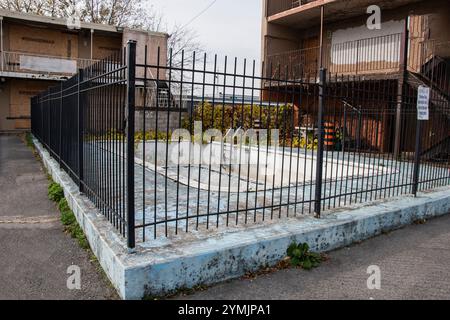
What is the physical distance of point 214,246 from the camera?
3.37 metres

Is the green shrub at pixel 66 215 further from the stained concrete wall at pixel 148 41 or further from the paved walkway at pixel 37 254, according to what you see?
the stained concrete wall at pixel 148 41

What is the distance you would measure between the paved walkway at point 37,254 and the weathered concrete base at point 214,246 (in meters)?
0.19

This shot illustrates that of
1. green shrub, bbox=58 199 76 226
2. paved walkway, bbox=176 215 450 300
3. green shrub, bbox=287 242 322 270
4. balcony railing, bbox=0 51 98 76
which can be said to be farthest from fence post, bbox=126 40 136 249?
balcony railing, bbox=0 51 98 76

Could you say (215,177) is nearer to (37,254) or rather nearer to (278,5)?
(37,254)

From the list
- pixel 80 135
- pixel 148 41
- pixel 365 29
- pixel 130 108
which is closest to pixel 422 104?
pixel 130 108

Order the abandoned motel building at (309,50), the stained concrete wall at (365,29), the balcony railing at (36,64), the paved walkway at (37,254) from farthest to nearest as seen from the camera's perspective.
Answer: the balcony railing at (36,64) < the stained concrete wall at (365,29) < the abandoned motel building at (309,50) < the paved walkway at (37,254)

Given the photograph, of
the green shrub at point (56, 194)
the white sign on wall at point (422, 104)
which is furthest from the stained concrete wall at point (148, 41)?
the white sign on wall at point (422, 104)

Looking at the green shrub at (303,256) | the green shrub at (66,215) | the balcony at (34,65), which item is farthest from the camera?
the balcony at (34,65)

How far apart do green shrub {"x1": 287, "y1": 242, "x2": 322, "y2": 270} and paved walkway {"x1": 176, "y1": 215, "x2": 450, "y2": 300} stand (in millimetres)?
83

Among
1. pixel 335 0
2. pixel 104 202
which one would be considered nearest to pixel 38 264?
pixel 104 202

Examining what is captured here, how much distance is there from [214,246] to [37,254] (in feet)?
6.34

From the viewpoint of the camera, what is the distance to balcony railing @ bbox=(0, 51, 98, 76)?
21047mm

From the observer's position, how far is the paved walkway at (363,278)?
10.5 ft
